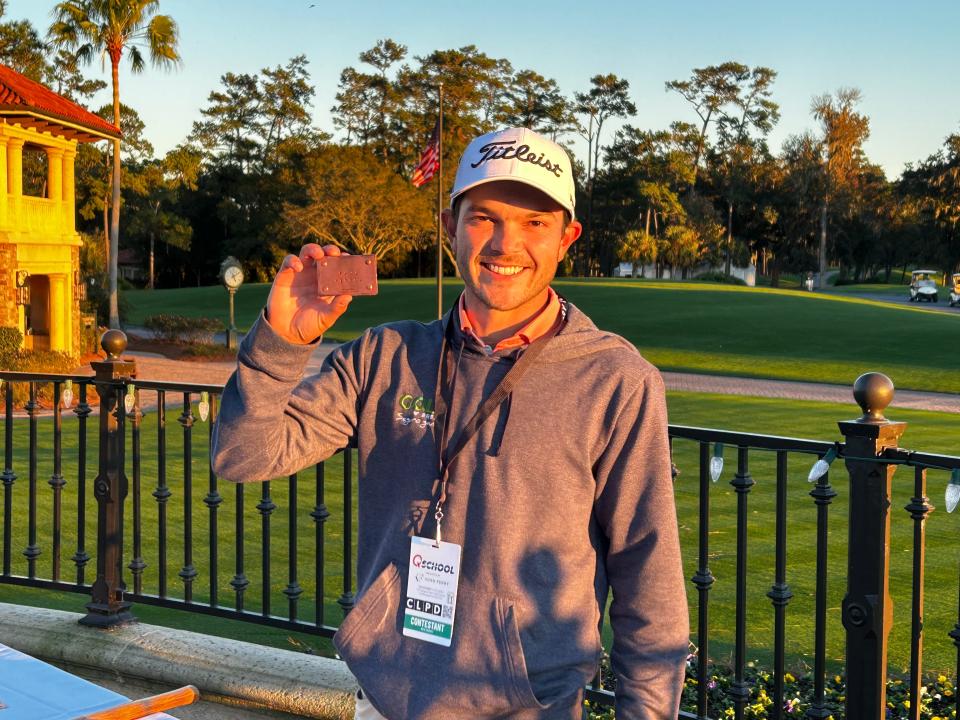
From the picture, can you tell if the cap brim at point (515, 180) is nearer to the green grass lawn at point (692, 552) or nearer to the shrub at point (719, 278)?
the green grass lawn at point (692, 552)

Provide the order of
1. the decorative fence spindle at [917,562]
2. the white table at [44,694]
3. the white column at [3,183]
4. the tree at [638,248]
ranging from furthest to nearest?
the tree at [638,248], the white column at [3,183], the decorative fence spindle at [917,562], the white table at [44,694]

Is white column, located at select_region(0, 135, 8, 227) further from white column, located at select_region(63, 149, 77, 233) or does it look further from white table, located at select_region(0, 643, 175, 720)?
white table, located at select_region(0, 643, 175, 720)

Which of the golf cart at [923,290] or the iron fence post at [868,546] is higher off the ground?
the golf cart at [923,290]

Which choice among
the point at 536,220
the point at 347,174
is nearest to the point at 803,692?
the point at 536,220

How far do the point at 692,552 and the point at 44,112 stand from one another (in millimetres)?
20097

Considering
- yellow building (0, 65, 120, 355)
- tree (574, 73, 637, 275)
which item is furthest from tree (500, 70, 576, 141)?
yellow building (0, 65, 120, 355)

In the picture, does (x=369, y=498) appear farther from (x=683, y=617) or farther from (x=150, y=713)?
(x=150, y=713)

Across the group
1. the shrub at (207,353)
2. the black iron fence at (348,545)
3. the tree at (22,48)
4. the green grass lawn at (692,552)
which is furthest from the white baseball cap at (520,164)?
the tree at (22,48)

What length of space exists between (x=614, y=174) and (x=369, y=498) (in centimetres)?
7252

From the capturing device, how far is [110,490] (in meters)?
4.54

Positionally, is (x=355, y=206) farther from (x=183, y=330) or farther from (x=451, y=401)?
(x=451, y=401)

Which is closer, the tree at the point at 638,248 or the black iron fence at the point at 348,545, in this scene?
the black iron fence at the point at 348,545

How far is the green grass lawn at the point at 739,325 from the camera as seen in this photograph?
26844 mm

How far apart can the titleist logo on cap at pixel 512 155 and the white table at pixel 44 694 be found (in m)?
1.56
